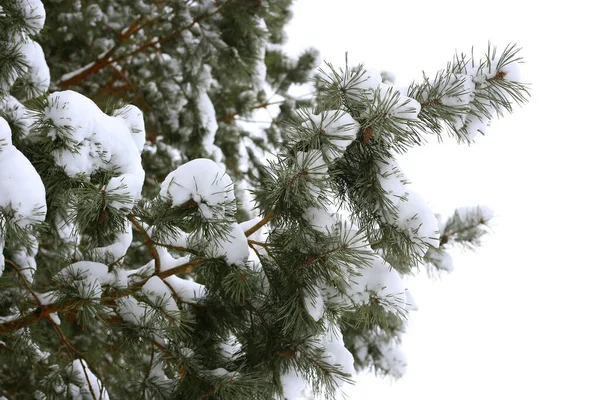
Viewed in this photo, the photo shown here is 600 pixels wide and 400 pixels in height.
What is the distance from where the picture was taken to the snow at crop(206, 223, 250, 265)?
2148 mm

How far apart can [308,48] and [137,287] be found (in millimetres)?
4318

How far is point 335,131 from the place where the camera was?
5.97 ft

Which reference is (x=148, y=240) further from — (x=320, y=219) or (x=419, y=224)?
(x=419, y=224)

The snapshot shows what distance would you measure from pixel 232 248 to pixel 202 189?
0.31 metres

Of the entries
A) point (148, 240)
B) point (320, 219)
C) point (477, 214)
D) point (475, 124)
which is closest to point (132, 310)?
point (148, 240)

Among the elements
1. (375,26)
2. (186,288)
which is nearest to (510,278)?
(375,26)

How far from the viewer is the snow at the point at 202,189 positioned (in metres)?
1.96

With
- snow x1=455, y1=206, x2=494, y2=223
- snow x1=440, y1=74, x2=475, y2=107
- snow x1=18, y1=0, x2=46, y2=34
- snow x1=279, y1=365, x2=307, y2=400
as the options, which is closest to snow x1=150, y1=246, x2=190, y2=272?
snow x1=279, y1=365, x2=307, y2=400

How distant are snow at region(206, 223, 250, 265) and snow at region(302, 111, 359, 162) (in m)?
0.54

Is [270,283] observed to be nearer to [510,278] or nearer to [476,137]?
[476,137]

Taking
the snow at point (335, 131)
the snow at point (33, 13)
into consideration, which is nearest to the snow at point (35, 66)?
the snow at point (33, 13)

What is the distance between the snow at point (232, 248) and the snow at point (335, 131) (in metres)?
0.54

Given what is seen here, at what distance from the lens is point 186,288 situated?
2.67 m

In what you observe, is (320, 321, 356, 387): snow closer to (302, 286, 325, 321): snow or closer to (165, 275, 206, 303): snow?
(302, 286, 325, 321): snow
